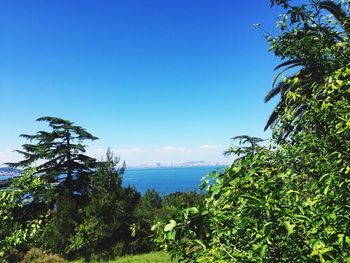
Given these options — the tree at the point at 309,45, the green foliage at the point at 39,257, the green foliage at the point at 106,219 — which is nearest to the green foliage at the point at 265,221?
the tree at the point at 309,45

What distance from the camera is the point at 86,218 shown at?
1948 centimetres

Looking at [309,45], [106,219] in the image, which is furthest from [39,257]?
[309,45]

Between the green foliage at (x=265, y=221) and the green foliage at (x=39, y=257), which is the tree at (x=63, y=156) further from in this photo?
the green foliage at (x=265, y=221)

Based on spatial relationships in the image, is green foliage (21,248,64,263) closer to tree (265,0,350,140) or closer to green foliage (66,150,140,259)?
green foliage (66,150,140,259)

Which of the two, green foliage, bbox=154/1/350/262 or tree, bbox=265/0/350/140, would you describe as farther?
tree, bbox=265/0/350/140

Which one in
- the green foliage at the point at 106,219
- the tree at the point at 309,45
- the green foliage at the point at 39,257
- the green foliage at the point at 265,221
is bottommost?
the green foliage at the point at 39,257

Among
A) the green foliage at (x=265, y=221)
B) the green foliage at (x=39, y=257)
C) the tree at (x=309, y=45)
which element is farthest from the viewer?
the green foliage at (x=39, y=257)

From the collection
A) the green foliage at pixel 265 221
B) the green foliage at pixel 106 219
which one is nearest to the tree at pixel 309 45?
the green foliage at pixel 265 221

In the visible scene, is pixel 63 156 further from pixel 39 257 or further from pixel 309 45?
pixel 309 45

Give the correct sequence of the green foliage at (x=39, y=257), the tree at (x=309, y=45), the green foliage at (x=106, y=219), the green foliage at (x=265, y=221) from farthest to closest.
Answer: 1. the green foliage at (x=106, y=219)
2. the green foliage at (x=39, y=257)
3. the tree at (x=309, y=45)
4. the green foliage at (x=265, y=221)

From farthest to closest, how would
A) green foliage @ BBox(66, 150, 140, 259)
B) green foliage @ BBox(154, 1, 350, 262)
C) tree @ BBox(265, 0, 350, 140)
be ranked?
green foliage @ BBox(66, 150, 140, 259) → tree @ BBox(265, 0, 350, 140) → green foliage @ BBox(154, 1, 350, 262)

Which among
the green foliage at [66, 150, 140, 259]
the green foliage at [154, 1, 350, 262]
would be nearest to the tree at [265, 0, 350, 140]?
the green foliage at [154, 1, 350, 262]

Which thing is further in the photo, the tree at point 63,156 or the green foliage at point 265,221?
the tree at point 63,156

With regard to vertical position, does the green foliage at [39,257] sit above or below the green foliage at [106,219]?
below
